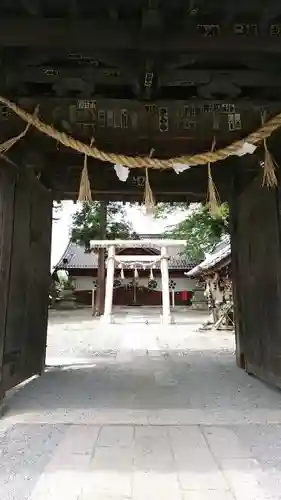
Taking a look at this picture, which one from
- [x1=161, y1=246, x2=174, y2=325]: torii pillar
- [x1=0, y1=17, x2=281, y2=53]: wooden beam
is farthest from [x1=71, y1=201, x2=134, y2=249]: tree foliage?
[x1=0, y1=17, x2=281, y2=53]: wooden beam

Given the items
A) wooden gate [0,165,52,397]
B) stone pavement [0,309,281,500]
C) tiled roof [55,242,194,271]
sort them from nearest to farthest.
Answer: stone pavement [0,309,281,500], wooden gate [0,165,52,397], tiled roof [55,242,194,271]

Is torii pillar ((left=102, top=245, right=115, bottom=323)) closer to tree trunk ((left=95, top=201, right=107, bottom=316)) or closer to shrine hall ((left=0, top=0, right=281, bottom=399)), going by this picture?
tree trunk ((left=95, top=201, right=107, bottom=316))

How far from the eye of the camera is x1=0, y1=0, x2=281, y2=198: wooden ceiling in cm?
296

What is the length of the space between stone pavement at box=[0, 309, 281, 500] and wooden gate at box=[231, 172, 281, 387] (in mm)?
339

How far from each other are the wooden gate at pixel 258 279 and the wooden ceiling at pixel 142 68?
1.14 metres

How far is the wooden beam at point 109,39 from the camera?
2957 mm

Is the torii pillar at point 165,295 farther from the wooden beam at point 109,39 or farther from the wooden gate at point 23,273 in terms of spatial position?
the wooden beam at point 109,39

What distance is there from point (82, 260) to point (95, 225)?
5530 mm

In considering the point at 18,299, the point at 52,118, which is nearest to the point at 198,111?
the point at 52,118

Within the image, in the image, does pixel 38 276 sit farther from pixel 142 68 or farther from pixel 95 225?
pixel 95 225

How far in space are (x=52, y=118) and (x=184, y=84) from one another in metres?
1.21

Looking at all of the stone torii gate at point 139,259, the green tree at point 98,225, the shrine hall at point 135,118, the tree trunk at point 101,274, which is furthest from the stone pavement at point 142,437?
the green tree at point 98,225

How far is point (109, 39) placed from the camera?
3000 mm

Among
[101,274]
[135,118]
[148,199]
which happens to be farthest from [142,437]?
[101,274]
